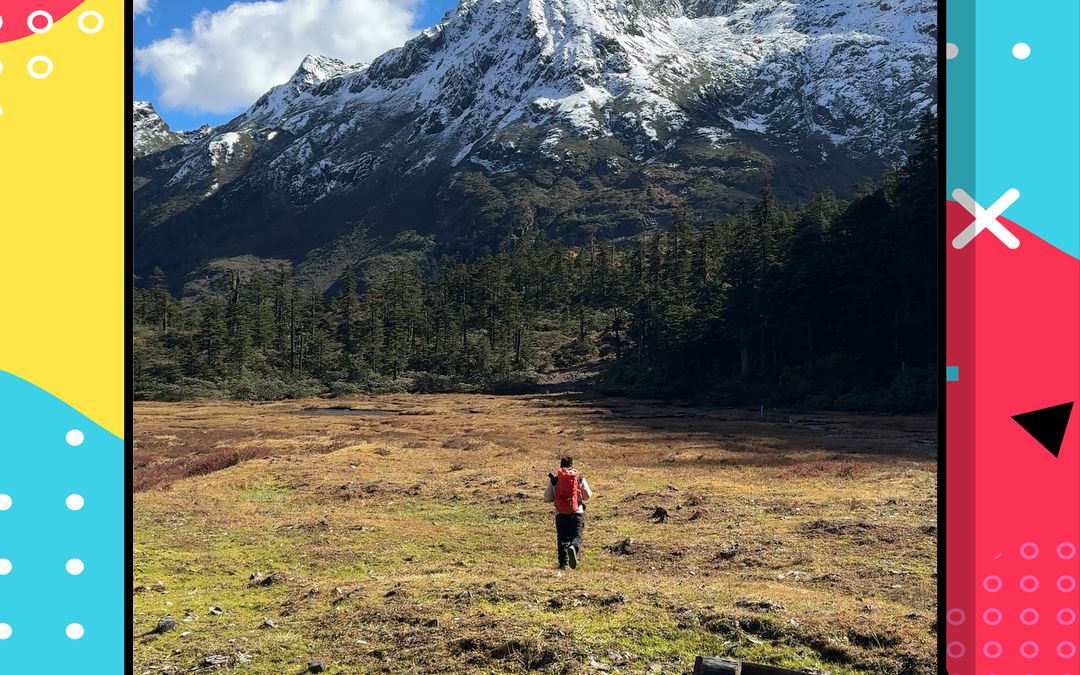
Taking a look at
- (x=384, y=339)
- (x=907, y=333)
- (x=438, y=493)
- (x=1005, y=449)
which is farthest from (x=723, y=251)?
(x=1005, y=449)

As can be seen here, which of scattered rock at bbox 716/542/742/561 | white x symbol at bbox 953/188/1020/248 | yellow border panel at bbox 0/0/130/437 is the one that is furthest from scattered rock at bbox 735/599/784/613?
yellow border panel at bbox 0/0/130/437

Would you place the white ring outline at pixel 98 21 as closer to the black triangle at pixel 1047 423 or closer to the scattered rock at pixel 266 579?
the black triangle at pixel 1047 423

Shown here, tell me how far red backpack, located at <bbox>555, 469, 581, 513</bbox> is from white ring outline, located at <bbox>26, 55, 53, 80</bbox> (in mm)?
12671

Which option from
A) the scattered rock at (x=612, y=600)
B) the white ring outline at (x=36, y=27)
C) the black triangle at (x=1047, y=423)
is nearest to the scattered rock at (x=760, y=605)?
the scattered rock at (x=612, y=600)

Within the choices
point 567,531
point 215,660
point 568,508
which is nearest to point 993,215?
point 215,660

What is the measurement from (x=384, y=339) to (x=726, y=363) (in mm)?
56182

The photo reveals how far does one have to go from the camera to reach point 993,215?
309 cm

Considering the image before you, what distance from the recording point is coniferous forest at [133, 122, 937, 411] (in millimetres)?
65312

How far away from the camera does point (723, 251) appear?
327 ft

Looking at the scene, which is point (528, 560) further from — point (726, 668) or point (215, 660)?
point (726, 668)

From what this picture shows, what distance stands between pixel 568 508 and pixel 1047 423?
40.4ft

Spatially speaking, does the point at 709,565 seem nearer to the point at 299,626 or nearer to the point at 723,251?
the point at 299,626

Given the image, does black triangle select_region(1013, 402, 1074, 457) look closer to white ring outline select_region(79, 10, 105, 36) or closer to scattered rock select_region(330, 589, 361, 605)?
white ring outline select_region(79, 10, 105, 36)

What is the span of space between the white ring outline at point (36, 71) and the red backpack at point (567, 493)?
12.7 meters
